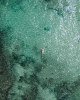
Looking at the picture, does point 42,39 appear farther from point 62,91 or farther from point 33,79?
point 62,91

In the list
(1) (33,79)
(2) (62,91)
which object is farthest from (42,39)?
(2) (62,91)

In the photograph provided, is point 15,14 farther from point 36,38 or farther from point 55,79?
point 55,79

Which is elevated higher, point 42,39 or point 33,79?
point 42,39

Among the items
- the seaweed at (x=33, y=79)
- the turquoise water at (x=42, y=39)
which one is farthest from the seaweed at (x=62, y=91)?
the seaweed at (x=33, y=79)

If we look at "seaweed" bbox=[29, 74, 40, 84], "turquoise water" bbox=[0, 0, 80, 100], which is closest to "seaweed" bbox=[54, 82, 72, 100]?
"turquoise water" bbox=[0, 0, 80, 100]

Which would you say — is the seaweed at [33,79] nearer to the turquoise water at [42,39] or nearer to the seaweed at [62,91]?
the turquoise water at [42,39]

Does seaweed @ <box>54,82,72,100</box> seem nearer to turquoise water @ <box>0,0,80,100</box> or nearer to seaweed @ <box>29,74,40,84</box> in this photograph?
turquoise water @ <box>0,0,80,100</box>

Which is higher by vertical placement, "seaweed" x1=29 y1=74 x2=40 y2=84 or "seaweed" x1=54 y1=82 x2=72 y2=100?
"seaweed" x1=29 y1=74 x2=40 y2=84

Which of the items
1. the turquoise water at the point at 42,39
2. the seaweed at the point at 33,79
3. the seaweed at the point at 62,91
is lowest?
the seaweed at the point at 62,91

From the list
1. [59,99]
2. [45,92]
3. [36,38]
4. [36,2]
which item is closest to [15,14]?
[36,2]
